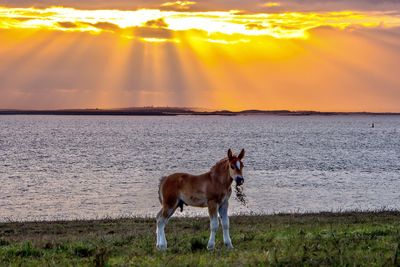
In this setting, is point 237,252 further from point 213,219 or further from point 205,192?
point 205,192

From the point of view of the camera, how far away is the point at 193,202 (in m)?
15.4

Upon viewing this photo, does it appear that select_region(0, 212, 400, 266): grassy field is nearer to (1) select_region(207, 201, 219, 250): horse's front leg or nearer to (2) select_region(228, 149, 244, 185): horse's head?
(1) select_region(207, 201, 219, 250): horse's front leg

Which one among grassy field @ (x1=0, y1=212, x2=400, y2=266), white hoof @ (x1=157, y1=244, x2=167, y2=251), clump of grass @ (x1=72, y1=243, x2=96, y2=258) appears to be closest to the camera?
grassy field @ (x1=0, y1=212, x2=400, y2=266)

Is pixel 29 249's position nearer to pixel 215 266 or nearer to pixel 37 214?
pixel 215 266

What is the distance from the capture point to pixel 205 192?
49.8 feet

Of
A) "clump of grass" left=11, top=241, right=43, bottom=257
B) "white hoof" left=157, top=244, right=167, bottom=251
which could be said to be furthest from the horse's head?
"clump of grass" left=11, top=241, right=43, bottom=257

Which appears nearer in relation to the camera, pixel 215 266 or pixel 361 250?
pixel 215 266

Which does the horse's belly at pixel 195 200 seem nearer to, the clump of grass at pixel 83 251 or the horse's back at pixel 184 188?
the horse's back at pixel 184 188

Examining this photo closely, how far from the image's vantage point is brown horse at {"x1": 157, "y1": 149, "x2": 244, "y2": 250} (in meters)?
15.2

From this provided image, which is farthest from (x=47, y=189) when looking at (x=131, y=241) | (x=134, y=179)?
(x=131, y=241)

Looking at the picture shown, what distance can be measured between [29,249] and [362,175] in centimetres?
6228

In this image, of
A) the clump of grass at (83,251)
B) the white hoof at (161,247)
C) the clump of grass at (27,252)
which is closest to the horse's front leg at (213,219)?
the white hoof at (161,247)

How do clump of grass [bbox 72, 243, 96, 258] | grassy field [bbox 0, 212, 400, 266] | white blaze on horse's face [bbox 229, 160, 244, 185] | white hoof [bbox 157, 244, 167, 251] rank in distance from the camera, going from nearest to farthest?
grassy field [bbox 0, 212, 400, 266]
white blaze on horse's face [bbox 229, 160, 244, 185]
white hoof [bbox 157, 244, 167, 251]
clump of grass [bbox 72, 243, 96, 258]

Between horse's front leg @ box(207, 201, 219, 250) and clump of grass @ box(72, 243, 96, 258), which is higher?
horse's front leg @ box(207, 201, 219, 250)
